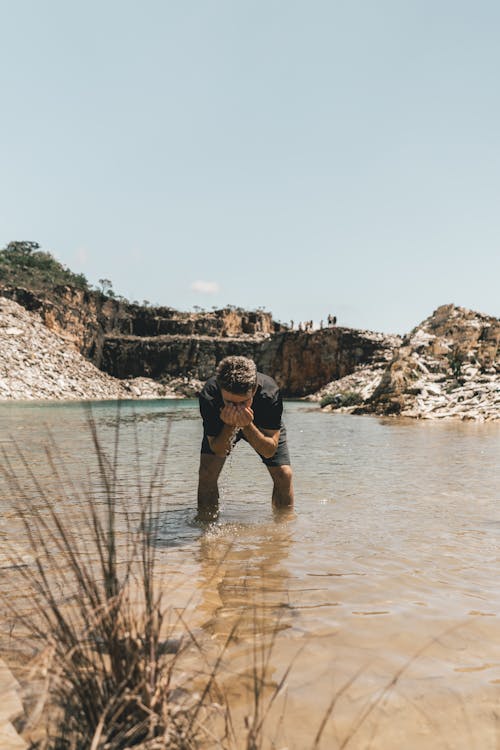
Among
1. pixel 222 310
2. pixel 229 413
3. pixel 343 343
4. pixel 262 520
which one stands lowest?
pixel 262 520

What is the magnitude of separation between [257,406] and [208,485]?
35.5 inches

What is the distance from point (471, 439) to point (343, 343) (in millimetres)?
45708

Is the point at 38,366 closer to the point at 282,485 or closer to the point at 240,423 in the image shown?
the point at 282,485

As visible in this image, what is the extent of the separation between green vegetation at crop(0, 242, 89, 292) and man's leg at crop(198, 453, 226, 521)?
61897 mm

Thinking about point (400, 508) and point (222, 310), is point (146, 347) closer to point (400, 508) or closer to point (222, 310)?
point (222, 310)

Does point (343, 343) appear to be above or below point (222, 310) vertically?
below

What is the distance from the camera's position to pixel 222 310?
77.2m

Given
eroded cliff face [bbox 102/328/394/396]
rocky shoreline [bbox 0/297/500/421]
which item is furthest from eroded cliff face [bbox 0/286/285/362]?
eroded cliff face [bbox 102/328/394/396]

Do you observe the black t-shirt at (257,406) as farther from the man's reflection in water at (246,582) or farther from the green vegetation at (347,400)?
the green vegetation at (347,400)

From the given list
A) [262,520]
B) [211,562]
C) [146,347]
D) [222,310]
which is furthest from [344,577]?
[222,310]

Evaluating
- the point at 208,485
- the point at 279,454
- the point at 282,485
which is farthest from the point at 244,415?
the point at 282,485

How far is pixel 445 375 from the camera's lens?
77.2 ft

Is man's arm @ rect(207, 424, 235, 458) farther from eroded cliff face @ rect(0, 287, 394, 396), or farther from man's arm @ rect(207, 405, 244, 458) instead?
eroded cliff face @ rect(0, 287, 394, 396)

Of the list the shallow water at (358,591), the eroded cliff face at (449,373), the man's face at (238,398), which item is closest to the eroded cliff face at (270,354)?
the eroded cliff face at (449,373)
